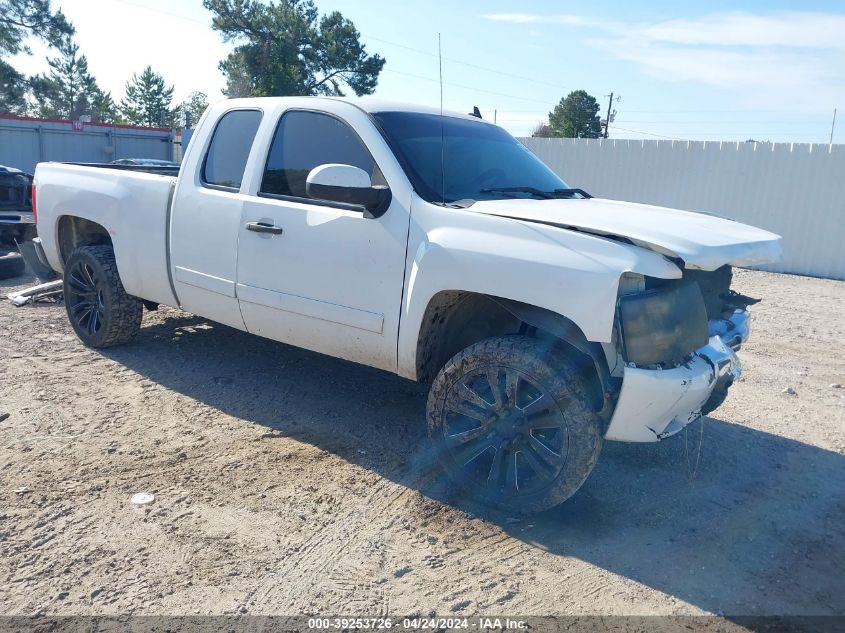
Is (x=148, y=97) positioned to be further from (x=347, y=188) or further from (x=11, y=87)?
(x=347, y=188)

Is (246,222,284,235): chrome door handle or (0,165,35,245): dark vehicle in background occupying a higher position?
(246,222,284,235): chrome door handle

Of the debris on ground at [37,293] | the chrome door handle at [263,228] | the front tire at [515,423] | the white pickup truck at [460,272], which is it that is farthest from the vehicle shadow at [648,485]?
the debris on ground at [37,293]

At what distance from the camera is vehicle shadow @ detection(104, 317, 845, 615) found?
334 cm

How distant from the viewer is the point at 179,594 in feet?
9.99

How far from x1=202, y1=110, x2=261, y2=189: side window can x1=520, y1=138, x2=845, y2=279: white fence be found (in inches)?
434

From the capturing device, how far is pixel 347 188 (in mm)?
3977

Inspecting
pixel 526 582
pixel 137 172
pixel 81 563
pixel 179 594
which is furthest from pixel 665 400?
pixel 137 172

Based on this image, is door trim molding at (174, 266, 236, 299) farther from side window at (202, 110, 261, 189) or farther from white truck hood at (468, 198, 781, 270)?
white truck hood at (468, 198, 781, 270)

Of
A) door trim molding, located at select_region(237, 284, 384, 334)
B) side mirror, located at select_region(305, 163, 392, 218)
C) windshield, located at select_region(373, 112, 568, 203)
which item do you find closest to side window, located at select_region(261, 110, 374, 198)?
windshield, located at select_region(373, 112, 568, 203)

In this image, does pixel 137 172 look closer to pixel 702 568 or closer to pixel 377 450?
pixel 377 450

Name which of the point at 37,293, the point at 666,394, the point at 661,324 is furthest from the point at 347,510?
the point at 37,293

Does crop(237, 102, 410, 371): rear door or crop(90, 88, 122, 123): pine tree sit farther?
crop(90, 88, 122, 123): pine tree

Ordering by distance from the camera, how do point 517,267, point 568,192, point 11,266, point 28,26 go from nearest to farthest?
point 517,267
point 568,192
point 11,266
point 28,26

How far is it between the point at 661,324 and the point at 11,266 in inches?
347
